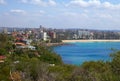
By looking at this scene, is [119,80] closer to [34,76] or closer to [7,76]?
[34,76]

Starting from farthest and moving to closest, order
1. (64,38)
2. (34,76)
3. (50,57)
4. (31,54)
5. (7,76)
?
(64,38)
(31,54)
(50,57)
(7,76)
(34,76)

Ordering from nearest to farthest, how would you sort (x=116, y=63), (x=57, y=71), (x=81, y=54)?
(x=116, y=63) < (x=57, y=71) < (x=81, y=54)

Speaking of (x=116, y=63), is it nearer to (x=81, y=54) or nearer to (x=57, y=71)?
(x=57, y=71)

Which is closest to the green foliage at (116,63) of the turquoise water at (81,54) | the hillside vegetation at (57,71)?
the hillside vegetation at (57,71)

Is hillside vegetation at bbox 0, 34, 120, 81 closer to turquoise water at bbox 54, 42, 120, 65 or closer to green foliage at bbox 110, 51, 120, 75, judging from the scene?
green foliage at bbox 110, 51, 120, 75

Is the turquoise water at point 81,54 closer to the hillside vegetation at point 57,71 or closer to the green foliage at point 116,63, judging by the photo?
the hillside vegetation at point 57,71

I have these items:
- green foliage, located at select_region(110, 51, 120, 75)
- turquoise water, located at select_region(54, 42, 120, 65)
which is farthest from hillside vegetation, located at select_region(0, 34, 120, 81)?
turquoise water, located at select_region(54, 42, 120, 65)

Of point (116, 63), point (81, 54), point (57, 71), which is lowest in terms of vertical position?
point (81, 54)

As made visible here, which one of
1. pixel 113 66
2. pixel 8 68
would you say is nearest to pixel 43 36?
pixel 8 68

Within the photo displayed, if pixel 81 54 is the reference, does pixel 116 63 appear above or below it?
above

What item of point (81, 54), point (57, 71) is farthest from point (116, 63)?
point (81, 54)

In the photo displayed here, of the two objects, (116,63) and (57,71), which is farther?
(57,71)
